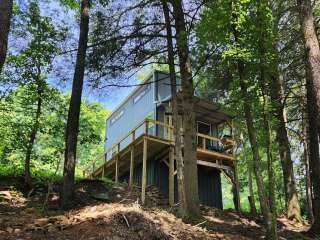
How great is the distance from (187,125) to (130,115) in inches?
371

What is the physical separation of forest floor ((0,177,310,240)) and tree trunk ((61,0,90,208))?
0.42 meters

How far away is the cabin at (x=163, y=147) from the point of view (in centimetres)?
1695

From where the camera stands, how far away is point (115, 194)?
44.4 ft

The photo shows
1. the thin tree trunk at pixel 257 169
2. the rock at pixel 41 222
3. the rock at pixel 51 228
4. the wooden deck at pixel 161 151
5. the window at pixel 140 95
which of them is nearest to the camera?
the rock at pixel 51 228

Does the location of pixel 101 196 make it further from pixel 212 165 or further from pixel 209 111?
pixel 209 111

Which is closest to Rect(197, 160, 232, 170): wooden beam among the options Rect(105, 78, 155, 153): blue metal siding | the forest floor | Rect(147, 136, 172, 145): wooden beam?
Rect(147, 136, 172, 145): wooden beam

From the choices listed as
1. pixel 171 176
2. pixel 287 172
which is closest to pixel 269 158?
pixel 287 172

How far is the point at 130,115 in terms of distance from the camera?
2091 centimetres

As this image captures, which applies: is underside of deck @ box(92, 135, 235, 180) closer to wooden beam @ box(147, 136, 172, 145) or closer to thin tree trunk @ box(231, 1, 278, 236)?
wooden beam @ box(147, 136, 172, 145)

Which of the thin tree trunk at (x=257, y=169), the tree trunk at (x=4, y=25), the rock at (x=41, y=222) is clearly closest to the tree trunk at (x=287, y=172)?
the thin tree trunk at (x=257, y=169)

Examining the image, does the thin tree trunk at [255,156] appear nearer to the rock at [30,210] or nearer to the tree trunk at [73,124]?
the tree trunk at [73,124]

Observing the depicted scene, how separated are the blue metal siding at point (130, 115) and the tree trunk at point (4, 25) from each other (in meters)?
12.1

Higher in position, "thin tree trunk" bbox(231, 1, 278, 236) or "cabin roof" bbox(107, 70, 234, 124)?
"cabin roof" bbox(107, 70, 234, 124)

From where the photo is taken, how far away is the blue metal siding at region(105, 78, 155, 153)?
18.9m
